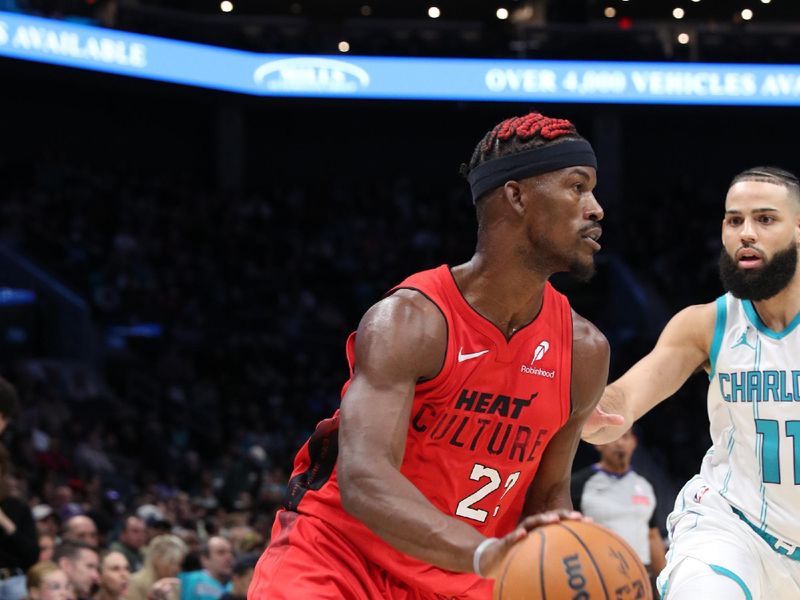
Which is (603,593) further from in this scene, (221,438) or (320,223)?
(320,223)

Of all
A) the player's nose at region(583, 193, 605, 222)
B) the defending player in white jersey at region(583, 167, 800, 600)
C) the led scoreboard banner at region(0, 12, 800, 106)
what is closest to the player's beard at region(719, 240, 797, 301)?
the defending player in white jersey at region(583, 167, 800, 600)

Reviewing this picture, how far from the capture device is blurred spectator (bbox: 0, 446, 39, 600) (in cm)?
→ 585

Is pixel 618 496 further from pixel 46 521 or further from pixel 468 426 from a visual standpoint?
pixel 468 426

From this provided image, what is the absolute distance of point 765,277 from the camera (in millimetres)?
4266

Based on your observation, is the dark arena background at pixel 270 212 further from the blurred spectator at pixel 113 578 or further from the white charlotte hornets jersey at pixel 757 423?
the white charlotte hornets jersey at pixel 757 423

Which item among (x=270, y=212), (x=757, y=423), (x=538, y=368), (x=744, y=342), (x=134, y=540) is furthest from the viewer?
(x=270, y=212)

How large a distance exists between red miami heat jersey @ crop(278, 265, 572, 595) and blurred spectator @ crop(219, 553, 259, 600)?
159 inches

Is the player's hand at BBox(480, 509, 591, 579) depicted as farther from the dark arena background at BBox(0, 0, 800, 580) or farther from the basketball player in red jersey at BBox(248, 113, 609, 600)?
the dark arena background at BBox(0, 0, 800, 580)

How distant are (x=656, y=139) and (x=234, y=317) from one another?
11.2m

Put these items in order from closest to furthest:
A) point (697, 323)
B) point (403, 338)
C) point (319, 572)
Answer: point (403, 338), point (319, 572), point (697, 323)

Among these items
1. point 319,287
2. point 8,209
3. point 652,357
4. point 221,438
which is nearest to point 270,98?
point 319,287

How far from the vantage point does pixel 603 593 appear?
110 inches

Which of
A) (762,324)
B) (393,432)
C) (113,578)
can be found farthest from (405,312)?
(113,578)

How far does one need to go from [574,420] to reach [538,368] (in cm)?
31
